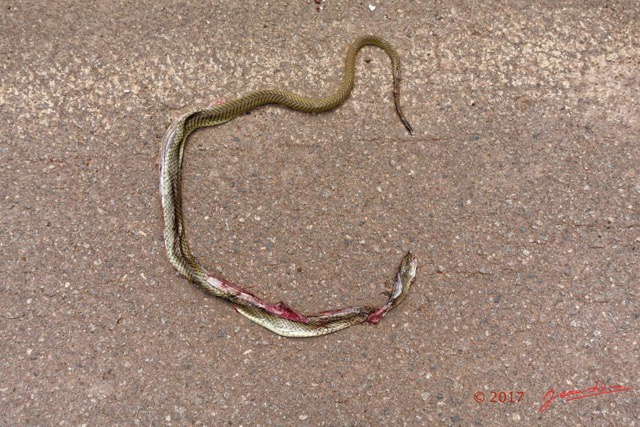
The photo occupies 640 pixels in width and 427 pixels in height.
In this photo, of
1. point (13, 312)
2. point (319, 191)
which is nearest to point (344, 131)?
point (319, 191)

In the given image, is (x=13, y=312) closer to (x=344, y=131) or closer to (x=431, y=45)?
(x=344, y=131)
